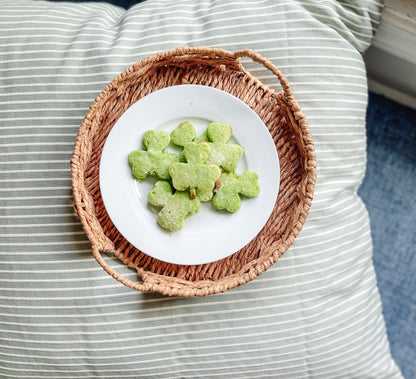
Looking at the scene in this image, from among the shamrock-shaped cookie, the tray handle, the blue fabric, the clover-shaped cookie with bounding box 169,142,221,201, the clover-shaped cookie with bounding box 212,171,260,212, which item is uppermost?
the tray handle

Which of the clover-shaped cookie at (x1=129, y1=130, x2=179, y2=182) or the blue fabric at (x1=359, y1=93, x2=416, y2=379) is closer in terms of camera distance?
the clover-shaped cookie at (x1=129, y1=130, x2=179, y2=182)

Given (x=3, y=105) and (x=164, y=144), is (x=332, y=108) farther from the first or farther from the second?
(x=3, y=105)

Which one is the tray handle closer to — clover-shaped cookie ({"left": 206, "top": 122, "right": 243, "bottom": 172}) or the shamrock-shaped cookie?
clover-shaped cookie ({"left": 206, "top": 122, "right": 243, "bottom": 172})

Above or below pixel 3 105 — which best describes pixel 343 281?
below

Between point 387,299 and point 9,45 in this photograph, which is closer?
point 9,45

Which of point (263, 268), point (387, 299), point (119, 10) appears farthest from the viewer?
point (387, 299)

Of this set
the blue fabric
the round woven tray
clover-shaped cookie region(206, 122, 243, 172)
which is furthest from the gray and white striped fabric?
the blue fabric

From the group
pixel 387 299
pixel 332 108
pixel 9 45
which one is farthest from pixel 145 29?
pixel 387 299

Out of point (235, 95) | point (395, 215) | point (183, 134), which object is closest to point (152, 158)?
point (183, 134)
